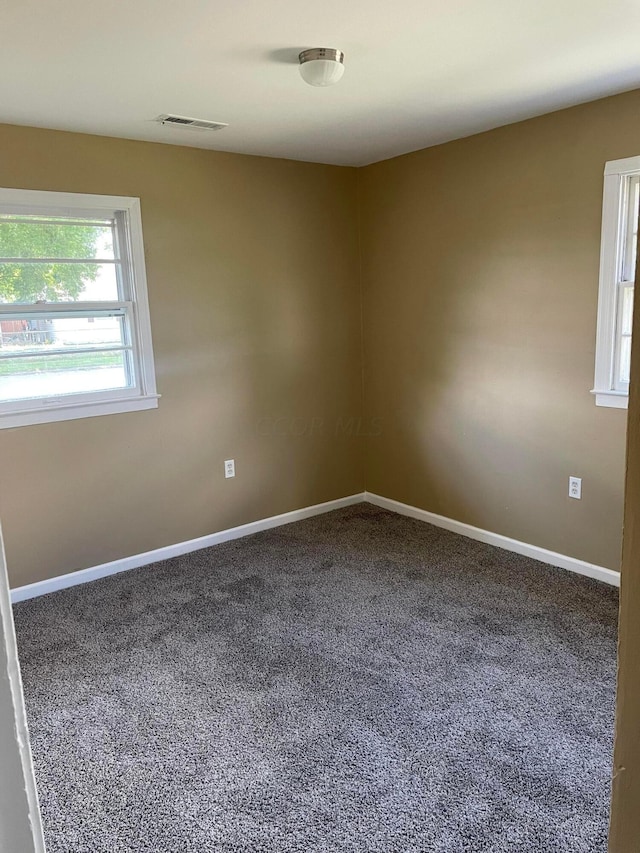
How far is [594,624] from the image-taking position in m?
2.86

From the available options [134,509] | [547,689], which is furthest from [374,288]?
[547,689]

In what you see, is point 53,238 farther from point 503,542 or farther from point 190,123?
point 503,542

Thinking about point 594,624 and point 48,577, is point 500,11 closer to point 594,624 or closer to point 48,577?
point 594,624

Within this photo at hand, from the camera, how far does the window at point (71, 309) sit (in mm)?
3146

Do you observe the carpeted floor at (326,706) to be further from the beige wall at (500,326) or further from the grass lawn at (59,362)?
the grass lawn at (59,362)

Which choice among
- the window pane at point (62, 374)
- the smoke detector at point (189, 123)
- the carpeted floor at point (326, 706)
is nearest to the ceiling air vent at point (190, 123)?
the smoke detector at point (189, 123)

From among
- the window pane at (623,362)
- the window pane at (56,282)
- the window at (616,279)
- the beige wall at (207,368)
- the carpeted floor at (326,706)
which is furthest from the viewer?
the beige wall at (207,368)

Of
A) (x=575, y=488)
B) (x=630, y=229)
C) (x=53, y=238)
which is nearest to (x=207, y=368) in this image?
(x=53, y=238)

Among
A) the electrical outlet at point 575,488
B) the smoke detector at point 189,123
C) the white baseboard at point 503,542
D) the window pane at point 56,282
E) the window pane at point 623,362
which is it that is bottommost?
the white baseboard at point 503,542

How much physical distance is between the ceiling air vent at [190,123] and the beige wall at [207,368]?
40cm

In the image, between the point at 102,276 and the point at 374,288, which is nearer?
the point at 102,276

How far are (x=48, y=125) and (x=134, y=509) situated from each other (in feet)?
6.70

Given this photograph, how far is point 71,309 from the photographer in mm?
3320

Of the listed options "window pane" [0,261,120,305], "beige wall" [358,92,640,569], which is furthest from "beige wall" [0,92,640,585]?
"window pane" [0,261,120,305]
